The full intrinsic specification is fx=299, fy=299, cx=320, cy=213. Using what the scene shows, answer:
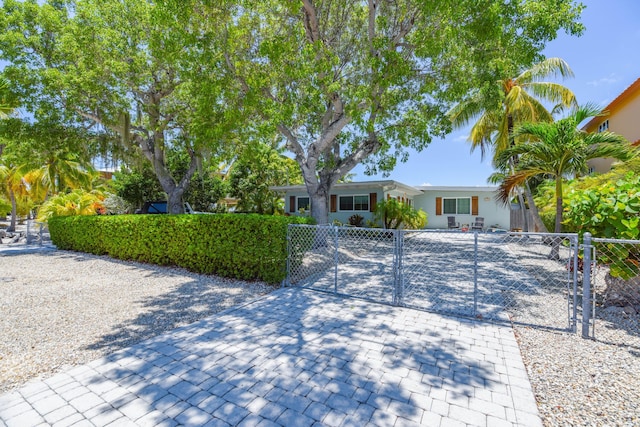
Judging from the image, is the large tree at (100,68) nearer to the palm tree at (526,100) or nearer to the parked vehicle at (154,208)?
the parked vehicle at (154,208)

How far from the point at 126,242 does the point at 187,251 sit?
296cm

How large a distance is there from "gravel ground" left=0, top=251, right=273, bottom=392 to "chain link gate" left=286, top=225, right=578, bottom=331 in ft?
5.02

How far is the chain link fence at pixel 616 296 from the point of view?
374 cm

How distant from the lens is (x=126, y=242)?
9.05 metres

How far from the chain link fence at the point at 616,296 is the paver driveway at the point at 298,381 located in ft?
3.95

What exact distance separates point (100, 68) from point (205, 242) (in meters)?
7.42

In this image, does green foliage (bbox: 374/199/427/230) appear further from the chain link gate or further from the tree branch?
the tree branch

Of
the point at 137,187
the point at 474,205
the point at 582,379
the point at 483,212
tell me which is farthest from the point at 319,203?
the point at 137,187

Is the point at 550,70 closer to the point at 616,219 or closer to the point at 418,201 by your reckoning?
the point at 418,201

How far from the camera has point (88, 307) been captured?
496cm

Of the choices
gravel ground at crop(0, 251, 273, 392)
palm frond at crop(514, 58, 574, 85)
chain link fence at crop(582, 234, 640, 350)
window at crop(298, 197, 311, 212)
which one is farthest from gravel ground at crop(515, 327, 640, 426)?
window at crop(298, 197, 311, 212)

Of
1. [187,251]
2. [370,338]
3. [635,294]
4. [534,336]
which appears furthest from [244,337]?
[635,294]

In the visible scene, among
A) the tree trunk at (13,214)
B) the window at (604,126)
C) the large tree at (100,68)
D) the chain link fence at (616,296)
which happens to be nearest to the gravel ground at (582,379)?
the chain link fence at (616,296)

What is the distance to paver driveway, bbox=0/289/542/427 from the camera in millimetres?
2387
